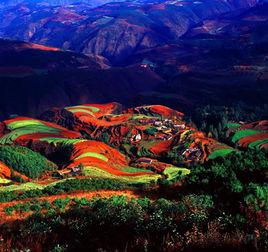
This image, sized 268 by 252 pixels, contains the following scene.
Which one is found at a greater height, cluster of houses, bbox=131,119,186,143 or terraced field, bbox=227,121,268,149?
terraced field, bbox=227,121,268,149

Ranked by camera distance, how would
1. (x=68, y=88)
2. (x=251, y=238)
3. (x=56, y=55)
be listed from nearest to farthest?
(x=251, y=238)
(x=68, y=88)
(x=56, y=55)

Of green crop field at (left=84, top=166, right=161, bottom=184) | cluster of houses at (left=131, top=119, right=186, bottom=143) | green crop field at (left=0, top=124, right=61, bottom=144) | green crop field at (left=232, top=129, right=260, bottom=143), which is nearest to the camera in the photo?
green crop field at (left=84, top=166, right=161, bottom=184)

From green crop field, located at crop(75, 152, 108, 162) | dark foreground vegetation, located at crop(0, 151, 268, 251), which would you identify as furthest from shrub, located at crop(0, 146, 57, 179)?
dark foreground vegetation, located at crop(0, 151, 268, 251)

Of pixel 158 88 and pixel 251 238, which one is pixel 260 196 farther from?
pixel 158 88

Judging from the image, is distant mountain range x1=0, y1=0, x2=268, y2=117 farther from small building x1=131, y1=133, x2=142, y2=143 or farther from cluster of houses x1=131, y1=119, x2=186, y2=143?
→ small building x1=131, y1=133, x2=142, y2=143

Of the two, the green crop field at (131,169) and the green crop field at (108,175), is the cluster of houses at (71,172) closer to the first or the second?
the green crop field at (108,175)

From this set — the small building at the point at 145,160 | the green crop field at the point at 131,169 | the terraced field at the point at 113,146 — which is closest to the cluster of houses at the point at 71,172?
the terraced field at the point at 113,146

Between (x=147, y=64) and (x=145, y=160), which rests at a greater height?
(x=145, y=160)

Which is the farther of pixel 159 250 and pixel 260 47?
pixel 260 47

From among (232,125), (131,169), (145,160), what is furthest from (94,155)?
(232,125)

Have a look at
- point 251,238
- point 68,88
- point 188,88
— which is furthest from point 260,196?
point 68,88

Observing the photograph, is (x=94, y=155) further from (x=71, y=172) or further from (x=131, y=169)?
(x=71, y=172)
